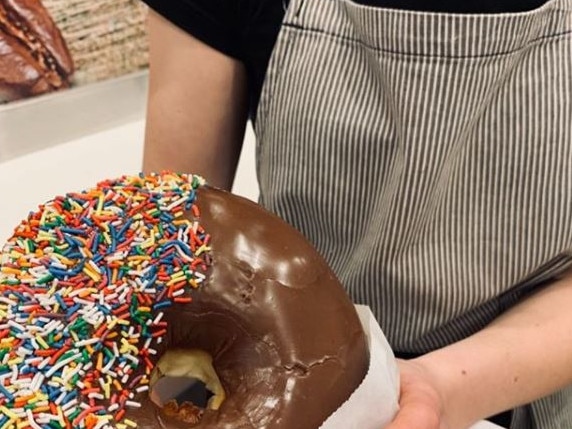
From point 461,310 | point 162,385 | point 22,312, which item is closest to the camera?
point 22,312

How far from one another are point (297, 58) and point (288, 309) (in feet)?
1.16

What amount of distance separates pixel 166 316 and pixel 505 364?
426mm

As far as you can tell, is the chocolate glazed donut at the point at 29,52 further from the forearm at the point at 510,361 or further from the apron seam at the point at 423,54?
the forearm at the point at 510,361

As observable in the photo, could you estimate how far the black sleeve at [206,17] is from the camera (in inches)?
33.9

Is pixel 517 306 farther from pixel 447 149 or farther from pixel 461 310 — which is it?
pixel 447 149

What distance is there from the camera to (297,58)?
2.70 feet

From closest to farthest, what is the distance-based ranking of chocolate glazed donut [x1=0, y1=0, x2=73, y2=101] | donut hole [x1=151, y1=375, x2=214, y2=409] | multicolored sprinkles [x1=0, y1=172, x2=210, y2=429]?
multicolored sprinkles [x1=0, y1=172, x2=210, y2=429] → donut hole [x1=151, y1=375, x2=214, y2=409] → chocolate glazed donut [x1=0, y1=0, x2=73, y2=101]

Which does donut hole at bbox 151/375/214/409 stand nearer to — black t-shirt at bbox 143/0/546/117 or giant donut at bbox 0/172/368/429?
giant donut at bbox 0/172/368/429

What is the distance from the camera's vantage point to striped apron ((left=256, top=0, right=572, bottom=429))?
767 millimetres

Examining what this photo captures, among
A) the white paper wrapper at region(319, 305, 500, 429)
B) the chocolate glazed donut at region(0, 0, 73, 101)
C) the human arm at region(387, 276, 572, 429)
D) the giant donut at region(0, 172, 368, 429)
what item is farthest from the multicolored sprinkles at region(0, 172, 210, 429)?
the chocolate glazed donut at region(0, 0, 73, 101)

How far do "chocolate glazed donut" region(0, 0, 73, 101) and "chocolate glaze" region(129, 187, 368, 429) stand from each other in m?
0.70

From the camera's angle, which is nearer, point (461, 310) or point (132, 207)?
point (132, 207)

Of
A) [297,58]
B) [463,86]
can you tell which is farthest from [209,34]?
[463,86]

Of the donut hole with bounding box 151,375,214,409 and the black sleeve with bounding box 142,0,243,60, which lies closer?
the donut hole with bounding box 151,375,214,409
